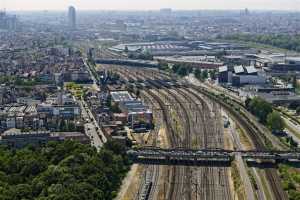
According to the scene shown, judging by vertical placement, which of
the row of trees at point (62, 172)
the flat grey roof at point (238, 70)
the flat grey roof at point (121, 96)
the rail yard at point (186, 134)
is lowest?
the rail yard at point (186, 134)

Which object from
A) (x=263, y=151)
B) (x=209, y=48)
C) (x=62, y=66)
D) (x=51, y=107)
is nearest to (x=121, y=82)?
(x=62, y=66)

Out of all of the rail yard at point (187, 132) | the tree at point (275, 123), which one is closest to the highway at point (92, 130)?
the rail yard at point (187, 132)

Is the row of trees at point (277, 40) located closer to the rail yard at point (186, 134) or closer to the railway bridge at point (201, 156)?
the rail yard at point (186, 134)

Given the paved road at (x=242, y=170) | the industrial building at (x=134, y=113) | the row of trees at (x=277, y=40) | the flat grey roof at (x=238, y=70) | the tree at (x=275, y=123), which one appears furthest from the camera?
the row of trees at (x=277, y=40)

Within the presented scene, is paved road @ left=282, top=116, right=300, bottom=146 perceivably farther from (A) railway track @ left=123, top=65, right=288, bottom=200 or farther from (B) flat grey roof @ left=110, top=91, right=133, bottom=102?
(B) flat grey roof @ left=110, top=91, right=133, bottom=102

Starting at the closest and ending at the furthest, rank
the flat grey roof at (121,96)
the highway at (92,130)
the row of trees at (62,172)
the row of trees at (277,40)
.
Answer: the row of trees at (62,172) → the highway at (92,130) → the flat grey roof at (121,96) → the row of trees at (277,40)

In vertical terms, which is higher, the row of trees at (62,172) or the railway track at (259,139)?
the row of trees at (62,172)

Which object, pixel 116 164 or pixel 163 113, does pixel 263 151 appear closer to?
pixel 116 164

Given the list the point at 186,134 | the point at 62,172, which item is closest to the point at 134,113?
the point at 186,134
